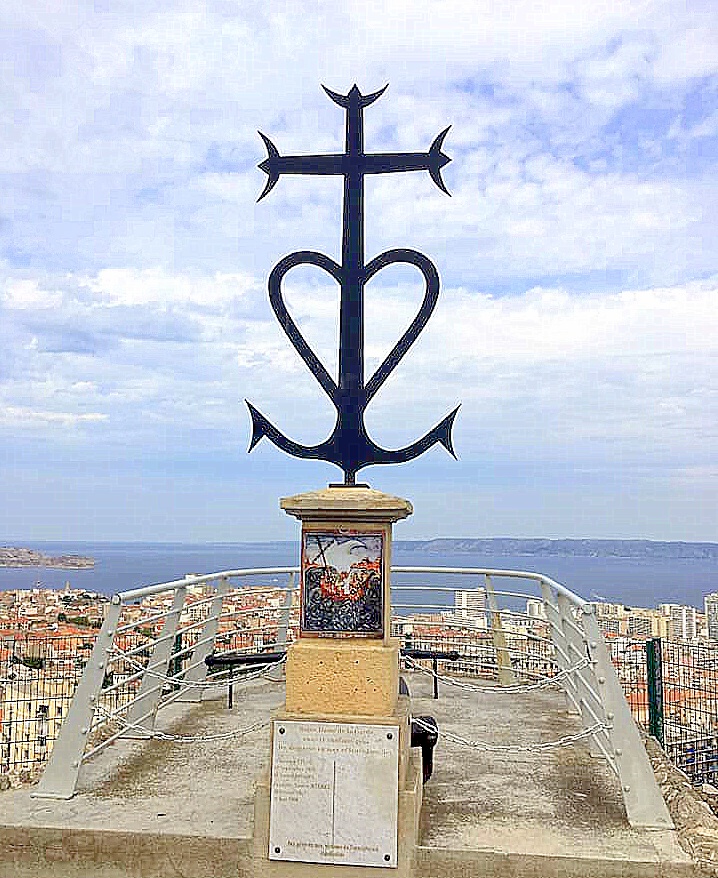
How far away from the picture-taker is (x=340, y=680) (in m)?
4.41

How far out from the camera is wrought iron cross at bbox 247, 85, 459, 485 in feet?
16.0

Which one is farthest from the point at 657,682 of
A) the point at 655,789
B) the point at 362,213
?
the point at 362,213

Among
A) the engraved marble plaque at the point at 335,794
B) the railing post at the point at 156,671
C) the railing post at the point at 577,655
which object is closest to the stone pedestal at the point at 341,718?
the engraved marble plaque at the point at 335,794

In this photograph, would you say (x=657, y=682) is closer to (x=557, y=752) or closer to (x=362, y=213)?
(x=557, y=752)

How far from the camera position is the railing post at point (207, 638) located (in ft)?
24.0

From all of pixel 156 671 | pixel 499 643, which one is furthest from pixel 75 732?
pixel 499 643

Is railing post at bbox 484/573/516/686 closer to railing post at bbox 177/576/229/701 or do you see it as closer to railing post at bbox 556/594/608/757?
railing post at bbox 556/594/608/757

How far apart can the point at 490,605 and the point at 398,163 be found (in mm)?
4673

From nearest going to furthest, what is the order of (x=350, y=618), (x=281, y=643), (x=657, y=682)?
1. (x=350, y=618)
2. (x=657, y=682)
3. (x=281, y=643)

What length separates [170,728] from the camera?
680 centimetres

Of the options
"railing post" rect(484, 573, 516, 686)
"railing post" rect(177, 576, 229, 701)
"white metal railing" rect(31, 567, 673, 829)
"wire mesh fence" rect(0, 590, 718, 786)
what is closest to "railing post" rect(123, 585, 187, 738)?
"white metal railing" rect(31, 567, 673, 829)

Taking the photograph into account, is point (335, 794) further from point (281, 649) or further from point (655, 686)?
point (655, 686)

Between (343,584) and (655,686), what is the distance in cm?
413

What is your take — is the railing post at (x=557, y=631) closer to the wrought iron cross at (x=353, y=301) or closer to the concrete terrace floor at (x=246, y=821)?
the concrete terrace floor at (x=246, y=821)
